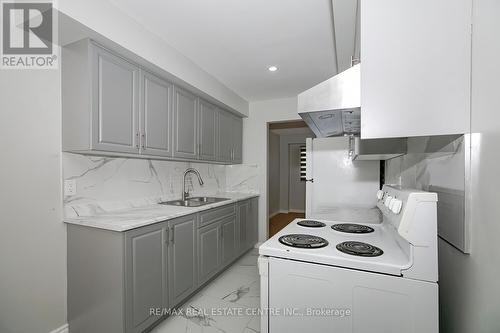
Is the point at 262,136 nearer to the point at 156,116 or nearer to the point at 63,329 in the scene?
the point at 156,116

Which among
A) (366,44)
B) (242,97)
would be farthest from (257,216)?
(366,44)

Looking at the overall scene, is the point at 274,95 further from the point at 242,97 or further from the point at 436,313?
the point at 436,313

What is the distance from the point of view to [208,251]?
2.45 meters

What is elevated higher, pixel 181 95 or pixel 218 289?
pixel 181 95

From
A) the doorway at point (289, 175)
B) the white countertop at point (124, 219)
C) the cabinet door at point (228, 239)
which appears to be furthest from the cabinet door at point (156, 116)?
the doorway at point (289, 175)

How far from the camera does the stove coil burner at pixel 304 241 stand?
3.81 feet

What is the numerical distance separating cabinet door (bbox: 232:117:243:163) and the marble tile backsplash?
1.78ft

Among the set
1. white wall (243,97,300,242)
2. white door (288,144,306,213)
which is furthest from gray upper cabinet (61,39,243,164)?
white door (288,144,306,213)

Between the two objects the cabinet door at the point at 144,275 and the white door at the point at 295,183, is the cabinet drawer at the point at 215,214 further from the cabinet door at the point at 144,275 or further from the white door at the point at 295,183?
the white door at the point at 295,183

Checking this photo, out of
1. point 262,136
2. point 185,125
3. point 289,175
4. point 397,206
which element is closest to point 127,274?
point 185,125

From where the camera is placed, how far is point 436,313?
33.8 inches

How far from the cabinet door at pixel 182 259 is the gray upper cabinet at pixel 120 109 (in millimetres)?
684

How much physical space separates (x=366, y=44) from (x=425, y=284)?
97cm

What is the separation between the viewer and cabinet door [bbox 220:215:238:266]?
2766mm
